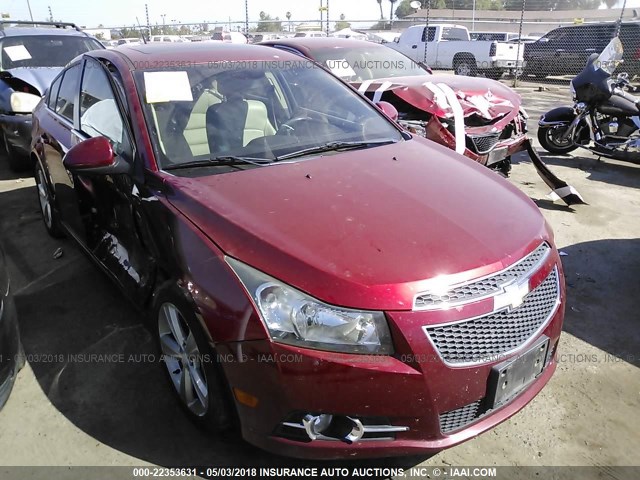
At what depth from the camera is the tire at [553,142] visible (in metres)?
7.36

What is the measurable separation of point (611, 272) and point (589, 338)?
3.56 ft

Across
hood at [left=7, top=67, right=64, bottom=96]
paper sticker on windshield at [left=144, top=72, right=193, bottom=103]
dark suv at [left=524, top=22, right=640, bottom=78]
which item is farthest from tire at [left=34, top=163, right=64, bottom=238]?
dark suv at [left=524, top=22, right=640, bottom=78]

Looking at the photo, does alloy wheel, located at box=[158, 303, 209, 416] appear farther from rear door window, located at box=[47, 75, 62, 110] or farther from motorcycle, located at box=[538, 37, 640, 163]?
motorcycle, located at box=[538, 37, 640, 163]

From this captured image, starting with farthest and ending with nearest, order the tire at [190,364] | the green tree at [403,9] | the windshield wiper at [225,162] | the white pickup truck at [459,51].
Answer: the green tree at [403,9] → the white pickup truck at [459,51] → the windshield wiper at [225,162] → the tire at [190,364]

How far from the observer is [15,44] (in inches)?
288

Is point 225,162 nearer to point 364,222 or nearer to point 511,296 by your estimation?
point 364,222

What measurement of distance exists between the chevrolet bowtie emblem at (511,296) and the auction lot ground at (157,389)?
0.78 m

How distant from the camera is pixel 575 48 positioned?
50.5 feet

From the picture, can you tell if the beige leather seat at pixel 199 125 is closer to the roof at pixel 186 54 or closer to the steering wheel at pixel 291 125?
the roof at pixel 186 54

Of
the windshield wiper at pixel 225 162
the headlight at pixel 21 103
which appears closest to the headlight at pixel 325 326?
the windshield wiper at pixel 225 162

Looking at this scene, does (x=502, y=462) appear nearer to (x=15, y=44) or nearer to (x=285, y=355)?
(x=285, y=355)

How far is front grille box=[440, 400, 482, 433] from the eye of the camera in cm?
194

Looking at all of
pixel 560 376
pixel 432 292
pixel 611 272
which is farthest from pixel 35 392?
pixel 611 272

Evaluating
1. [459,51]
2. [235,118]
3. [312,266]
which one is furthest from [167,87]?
[459,51]
